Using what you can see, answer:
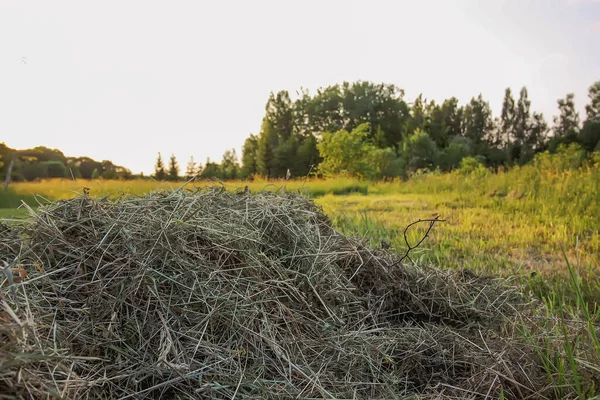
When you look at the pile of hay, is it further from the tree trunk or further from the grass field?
the tree trunk

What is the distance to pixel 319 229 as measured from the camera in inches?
73.8

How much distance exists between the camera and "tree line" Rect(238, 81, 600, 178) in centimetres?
877

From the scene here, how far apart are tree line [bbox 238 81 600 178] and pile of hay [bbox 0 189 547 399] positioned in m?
0.97

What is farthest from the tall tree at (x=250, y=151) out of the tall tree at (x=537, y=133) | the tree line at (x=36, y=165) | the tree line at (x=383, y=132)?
the tall tree at (x=537, y=133)

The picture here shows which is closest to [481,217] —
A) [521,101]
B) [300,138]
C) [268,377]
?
[268,377]

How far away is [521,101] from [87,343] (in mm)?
39091

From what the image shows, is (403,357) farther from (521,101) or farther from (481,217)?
(521,101)

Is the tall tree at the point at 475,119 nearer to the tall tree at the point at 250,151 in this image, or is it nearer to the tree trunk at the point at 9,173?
the tall tree at the point at 250,151

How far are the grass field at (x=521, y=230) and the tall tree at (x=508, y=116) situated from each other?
102ft

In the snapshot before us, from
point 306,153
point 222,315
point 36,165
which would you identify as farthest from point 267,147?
point 222,315

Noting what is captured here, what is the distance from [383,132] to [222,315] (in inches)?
665

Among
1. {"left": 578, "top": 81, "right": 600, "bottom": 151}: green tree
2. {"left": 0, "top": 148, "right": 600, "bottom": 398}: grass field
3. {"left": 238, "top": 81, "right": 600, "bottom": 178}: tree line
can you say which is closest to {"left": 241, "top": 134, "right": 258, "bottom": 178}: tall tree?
{"left": 238, "top": 81, "right": 600, "bottom": 178}: tree line

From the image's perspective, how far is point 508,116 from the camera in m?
34.1

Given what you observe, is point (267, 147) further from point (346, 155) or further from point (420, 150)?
point (420, 150)
